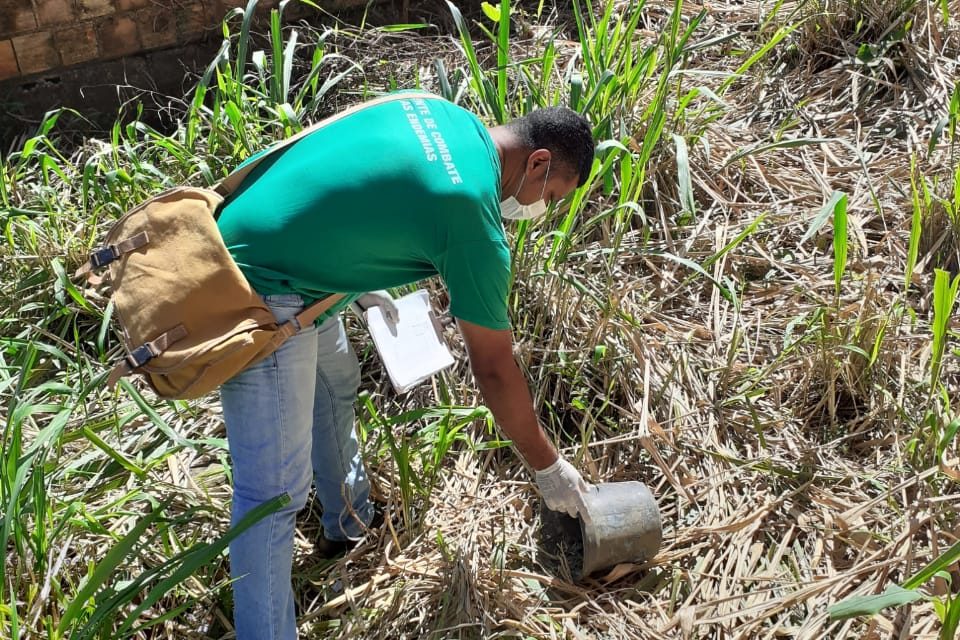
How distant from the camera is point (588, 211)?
300 centimetres

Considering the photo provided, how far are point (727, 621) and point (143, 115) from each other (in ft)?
9.19

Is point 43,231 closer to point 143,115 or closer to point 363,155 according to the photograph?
point 143,115

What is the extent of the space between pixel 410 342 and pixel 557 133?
0.64 m

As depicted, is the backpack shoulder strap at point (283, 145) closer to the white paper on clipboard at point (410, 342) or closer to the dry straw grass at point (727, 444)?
the white paper on clipboard at point (410, 342)

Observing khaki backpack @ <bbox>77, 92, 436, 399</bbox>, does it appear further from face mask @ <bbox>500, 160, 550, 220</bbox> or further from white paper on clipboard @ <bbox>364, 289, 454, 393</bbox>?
face mask @ <bbox>500, 160, 550, 220</bbox>

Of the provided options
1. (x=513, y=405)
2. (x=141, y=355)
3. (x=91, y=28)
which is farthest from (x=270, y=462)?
(x=91, y=28)

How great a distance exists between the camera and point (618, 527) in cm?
215

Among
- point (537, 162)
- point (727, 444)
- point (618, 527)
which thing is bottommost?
point (727, 444)

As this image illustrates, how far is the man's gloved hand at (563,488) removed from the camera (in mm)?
2082

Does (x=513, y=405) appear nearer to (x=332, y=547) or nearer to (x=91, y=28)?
(x=332, y=547)

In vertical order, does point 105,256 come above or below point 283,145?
below

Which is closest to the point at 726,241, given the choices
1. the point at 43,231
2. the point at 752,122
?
the point at 752,122

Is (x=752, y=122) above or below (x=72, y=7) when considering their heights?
below

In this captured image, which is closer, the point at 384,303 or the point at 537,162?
the point at 537,162
